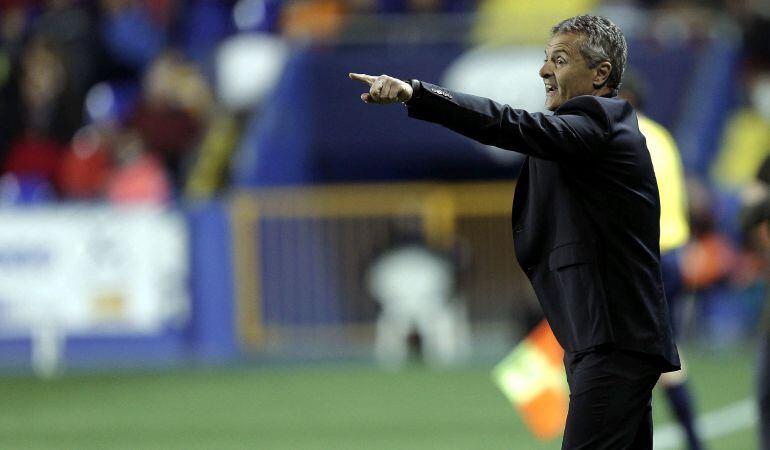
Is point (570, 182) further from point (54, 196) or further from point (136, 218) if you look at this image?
point (54, 196)

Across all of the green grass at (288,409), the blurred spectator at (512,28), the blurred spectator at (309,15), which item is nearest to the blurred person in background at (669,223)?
the green grass at (288,409)

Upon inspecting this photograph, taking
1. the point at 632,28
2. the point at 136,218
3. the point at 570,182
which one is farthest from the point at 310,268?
the point at 570,182

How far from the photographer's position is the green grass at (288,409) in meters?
10.1

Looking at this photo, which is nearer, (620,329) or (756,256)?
(620,329)

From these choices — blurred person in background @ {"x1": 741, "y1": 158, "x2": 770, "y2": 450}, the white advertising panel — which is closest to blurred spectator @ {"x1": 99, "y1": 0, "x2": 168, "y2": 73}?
the white advertising panel

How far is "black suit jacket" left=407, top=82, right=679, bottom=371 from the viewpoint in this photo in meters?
4.65

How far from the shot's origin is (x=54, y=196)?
17.3 m

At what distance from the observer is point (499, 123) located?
448cm

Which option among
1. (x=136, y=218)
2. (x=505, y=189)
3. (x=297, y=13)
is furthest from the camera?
(x=297, y=13)

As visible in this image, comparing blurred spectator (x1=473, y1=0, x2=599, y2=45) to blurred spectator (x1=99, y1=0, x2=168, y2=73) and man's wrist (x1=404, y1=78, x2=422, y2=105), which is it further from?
man's wrist (x1=404, y1=78, x2=422, y2=105)

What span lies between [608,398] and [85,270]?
1123 centimetres

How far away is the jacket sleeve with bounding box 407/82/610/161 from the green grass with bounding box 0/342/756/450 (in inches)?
210

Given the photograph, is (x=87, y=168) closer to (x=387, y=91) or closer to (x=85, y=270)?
(x=85, y=270)

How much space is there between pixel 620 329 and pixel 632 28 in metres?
13.1
